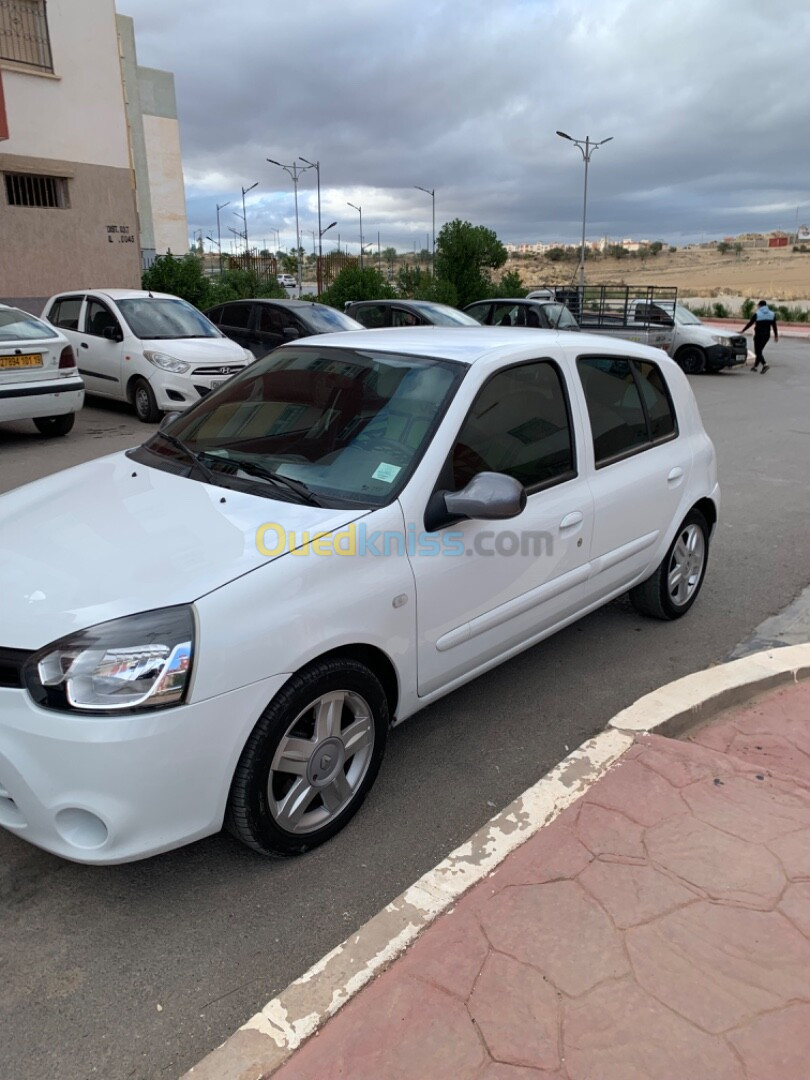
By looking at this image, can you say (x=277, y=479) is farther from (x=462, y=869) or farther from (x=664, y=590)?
(x=664, y=590)

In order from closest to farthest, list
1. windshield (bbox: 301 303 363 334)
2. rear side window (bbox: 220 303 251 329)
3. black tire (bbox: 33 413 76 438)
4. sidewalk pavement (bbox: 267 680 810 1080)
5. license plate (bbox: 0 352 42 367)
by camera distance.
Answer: sidewalk pavement (bbox: 267 680 810 1080) < license plate (bbox: 0 352 42 367) < black tire (bbox: 33 413 76 438) < windshield (bbox: 301 303 363 334) < rear side window (bbox: 220 303 251 329)

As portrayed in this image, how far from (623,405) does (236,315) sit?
36.3 ft

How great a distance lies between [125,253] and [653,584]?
53.7 feet

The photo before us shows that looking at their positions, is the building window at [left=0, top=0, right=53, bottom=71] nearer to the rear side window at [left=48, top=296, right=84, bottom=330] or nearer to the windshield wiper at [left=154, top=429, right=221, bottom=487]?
the rear side window at [left=48, top=296, right=84, bottom=330]

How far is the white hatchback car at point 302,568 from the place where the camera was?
2299 millimetres

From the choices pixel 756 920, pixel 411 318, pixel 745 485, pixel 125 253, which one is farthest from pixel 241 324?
pixel 756 920

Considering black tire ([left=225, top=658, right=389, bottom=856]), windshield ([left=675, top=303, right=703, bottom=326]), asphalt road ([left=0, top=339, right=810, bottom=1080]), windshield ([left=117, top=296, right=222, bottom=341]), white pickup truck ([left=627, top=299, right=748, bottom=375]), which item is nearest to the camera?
asphalt road ([left=0, top=339, right=810, bottom=1080])

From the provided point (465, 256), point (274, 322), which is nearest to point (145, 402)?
point (274, 322)

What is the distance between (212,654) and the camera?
7.64 feet

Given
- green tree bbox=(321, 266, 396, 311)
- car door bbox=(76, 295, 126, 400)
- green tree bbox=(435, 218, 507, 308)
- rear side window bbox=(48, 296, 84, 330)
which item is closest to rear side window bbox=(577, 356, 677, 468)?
car door bbox=(76, 295, 126, 400)

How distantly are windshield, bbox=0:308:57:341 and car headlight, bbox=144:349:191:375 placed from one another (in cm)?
142

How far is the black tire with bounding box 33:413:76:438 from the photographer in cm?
977

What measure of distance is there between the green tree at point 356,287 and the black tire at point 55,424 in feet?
43.2

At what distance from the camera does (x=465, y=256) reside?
2633 cm
